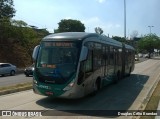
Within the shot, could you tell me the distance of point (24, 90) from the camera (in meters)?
19.2

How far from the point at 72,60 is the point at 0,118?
4.50 m

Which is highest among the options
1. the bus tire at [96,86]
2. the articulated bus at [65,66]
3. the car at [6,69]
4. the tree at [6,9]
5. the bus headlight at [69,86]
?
the tree at [6,9]

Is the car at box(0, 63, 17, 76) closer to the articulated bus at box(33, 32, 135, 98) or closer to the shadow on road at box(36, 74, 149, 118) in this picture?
the shadow on road at box(36, 74, 149, 118)

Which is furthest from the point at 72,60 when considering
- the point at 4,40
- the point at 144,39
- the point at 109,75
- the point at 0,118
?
the point at 144,39

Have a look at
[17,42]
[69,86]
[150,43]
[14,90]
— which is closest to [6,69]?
[14,90]

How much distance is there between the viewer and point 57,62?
1473 cm

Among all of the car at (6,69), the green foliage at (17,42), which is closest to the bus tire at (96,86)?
the car at (6,69)

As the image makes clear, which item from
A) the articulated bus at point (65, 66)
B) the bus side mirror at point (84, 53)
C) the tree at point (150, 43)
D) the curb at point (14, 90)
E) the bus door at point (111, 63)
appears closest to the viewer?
the articulated bus at point (65, 66)

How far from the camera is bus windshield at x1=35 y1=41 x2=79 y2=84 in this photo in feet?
47.5

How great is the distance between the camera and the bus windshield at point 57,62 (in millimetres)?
14469

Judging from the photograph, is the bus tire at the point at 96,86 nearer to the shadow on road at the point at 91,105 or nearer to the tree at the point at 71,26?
the shadow on road at the point at 91,105

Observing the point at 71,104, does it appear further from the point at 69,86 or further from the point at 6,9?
the point at 6,9

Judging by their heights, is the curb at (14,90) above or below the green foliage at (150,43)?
below

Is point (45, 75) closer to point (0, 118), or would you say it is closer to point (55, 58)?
point (55, 58)
